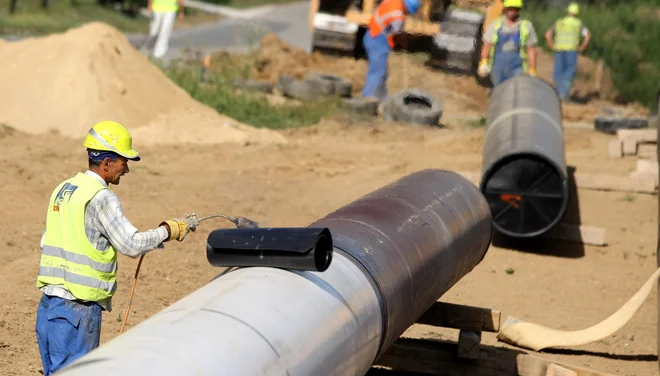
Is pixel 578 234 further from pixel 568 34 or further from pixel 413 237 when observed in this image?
pixel 568 34

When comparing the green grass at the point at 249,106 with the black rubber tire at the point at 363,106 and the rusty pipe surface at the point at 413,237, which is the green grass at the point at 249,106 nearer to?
the black rubber tire at the point at 363,106

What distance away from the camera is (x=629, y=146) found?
568 inches

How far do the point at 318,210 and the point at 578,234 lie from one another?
8.89 ft

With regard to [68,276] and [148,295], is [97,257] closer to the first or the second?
[68,276]

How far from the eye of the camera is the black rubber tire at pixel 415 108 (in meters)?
16.9

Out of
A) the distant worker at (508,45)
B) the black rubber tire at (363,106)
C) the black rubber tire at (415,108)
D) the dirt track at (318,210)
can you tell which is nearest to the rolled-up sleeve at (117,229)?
the dirt track at (318,210)

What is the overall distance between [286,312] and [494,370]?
9.54ft

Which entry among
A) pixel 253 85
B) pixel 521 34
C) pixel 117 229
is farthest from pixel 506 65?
pixel 117 229

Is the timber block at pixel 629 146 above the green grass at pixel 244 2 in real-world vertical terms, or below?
above

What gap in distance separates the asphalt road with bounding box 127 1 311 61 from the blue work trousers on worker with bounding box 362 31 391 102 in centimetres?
419

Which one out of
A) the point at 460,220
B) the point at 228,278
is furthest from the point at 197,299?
the point at 460,220

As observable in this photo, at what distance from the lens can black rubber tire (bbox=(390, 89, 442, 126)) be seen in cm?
1692

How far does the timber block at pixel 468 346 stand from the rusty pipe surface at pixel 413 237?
435 mm

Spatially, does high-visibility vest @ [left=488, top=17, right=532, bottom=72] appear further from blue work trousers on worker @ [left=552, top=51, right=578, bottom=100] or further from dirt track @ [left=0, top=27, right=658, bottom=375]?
blue work trousers on worker @ [left=552, top=51, right=578, bottom=100]
